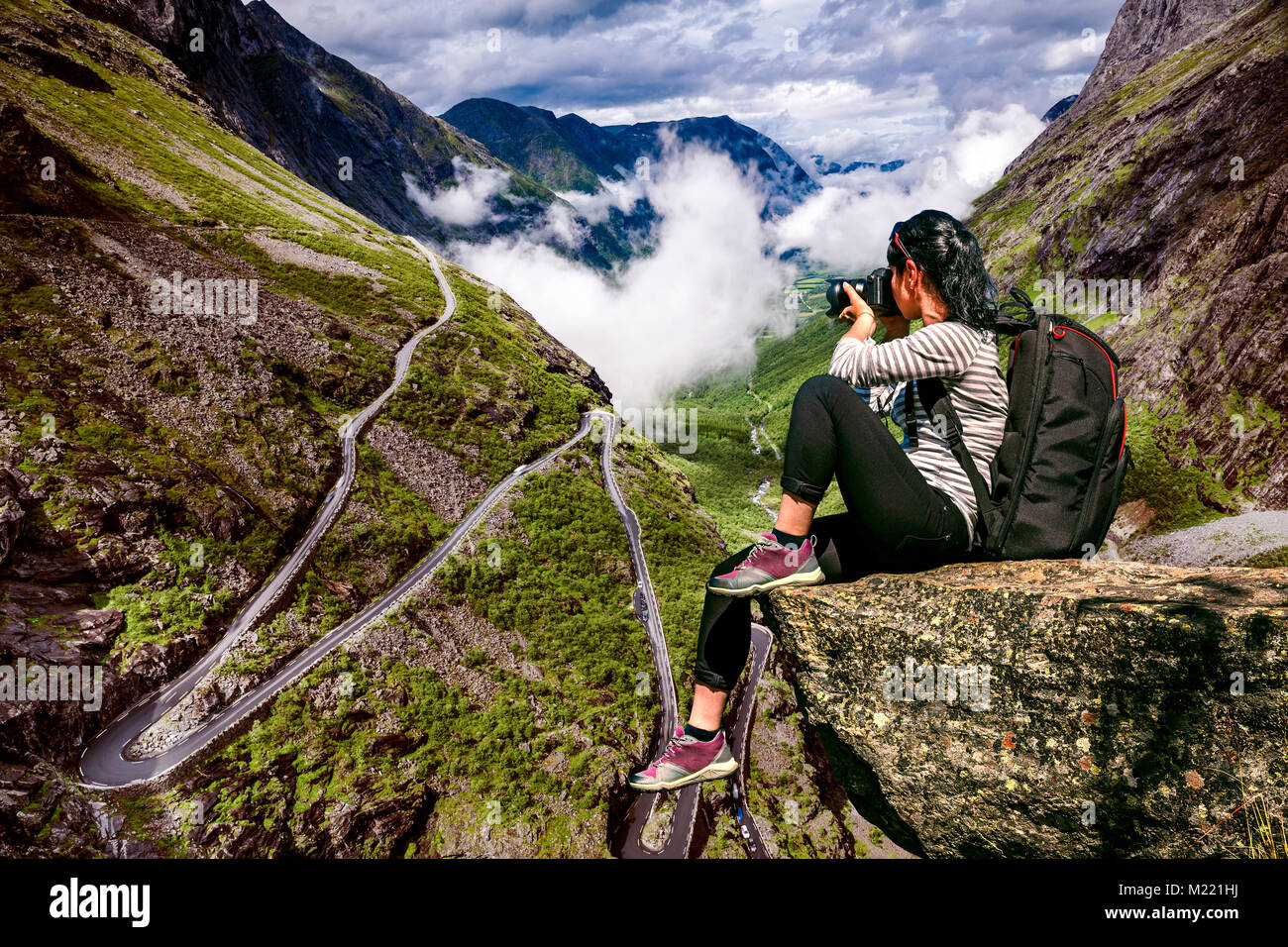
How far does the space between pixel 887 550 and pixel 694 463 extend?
16016 centimetres

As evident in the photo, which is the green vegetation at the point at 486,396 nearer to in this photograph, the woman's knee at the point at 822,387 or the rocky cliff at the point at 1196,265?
the woman's knee at the point at 822,387

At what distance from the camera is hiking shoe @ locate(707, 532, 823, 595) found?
240 inches

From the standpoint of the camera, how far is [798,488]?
564cm

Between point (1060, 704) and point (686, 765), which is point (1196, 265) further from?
point (686, 765)

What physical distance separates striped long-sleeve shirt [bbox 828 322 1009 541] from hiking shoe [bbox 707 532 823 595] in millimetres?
1501

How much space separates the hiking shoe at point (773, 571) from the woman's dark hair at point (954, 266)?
2.76 meters

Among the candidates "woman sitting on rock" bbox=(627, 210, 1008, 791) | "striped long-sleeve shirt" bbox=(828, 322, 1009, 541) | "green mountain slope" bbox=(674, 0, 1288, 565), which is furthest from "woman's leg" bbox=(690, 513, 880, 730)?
"green mountain slope" bbox=(674, 0, 1288, 565)

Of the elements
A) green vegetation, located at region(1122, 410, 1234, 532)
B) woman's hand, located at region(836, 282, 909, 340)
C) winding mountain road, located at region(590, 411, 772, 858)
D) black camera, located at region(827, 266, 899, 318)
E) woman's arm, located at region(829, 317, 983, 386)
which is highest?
black camera, located at region(827, 266, 899, 318)

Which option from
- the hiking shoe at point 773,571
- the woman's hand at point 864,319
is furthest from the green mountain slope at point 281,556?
the woman's hand at point 864,319

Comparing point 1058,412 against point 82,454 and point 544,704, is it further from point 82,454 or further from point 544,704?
point 82,454

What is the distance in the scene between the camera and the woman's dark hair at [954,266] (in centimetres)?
569

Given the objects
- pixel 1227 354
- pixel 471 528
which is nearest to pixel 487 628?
pixel 471 528

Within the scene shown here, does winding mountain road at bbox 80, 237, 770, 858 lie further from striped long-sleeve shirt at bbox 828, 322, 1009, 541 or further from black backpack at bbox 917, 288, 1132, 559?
striped long-sleeve shirt at bbox 828, 322, 1009, 541

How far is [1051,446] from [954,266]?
1974mm
